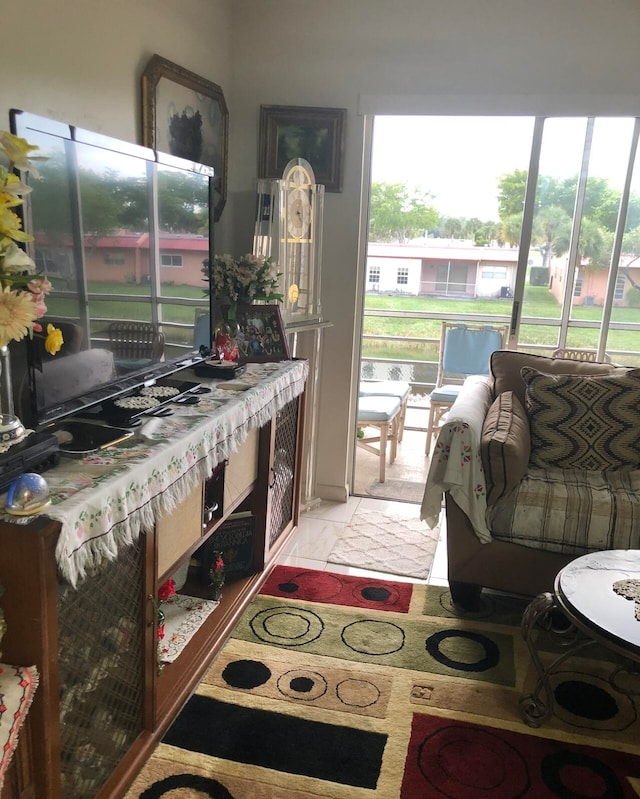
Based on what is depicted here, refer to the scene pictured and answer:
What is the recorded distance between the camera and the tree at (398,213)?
3.54 metres

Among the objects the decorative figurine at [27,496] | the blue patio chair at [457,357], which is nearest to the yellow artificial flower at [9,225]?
the decorative figurine at [27,496]

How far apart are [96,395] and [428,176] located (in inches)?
95.2

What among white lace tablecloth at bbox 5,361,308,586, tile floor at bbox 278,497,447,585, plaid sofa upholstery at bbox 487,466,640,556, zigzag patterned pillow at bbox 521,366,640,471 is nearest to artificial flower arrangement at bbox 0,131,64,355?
white lace tablecloth at bbox 5,361,308,586

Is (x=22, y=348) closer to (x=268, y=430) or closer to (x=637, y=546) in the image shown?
(x=268, y=430)

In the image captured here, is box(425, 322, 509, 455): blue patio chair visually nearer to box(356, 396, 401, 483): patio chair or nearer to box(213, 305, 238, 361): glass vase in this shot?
box(356, 396, 401, 483): patio chair

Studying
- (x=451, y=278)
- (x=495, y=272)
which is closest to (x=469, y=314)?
(x=451, y=278)

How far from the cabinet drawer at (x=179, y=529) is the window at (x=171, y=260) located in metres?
0.74

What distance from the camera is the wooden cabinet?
1.22 metres

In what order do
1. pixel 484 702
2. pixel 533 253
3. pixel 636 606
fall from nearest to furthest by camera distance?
pixel 636 606, pixel 484 702, pixel 533 253

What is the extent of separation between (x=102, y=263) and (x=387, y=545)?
78.1 inches

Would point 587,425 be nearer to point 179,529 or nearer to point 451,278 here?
point 451,278

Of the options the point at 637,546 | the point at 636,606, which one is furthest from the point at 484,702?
the point at 637,546

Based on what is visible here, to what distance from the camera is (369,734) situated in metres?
1.89

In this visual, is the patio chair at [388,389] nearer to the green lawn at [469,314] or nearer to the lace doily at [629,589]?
the green lawn at [469,314]
